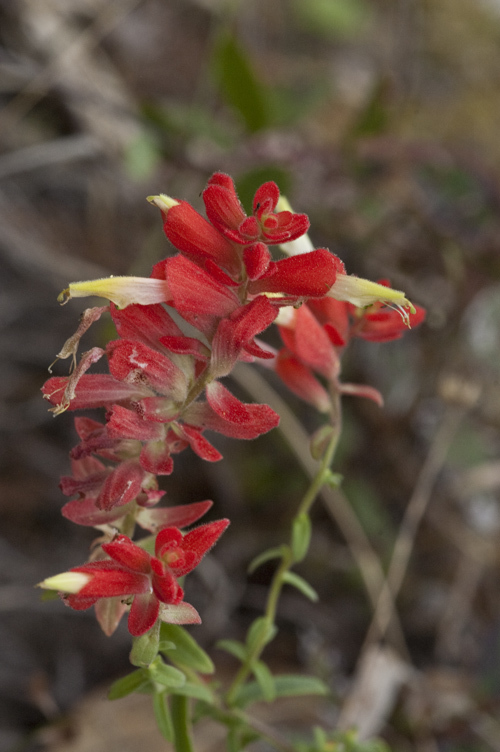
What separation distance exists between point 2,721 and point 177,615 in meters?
1.21

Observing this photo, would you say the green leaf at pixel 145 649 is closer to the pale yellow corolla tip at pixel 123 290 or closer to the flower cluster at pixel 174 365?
the flower cluster at pixel 174 365

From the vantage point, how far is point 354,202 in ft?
7.54

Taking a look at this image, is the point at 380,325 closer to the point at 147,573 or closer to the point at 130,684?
the point at 147,573

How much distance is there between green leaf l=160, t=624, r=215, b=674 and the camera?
0.81m

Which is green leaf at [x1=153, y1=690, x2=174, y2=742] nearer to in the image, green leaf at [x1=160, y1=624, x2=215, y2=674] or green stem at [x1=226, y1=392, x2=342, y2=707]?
green leaf at [x1=160, y1=624, x2=215, y2=674]

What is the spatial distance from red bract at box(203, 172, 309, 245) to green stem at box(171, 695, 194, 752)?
1.94 ft

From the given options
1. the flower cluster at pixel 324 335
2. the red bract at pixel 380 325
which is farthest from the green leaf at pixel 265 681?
the red bract at pixel 380 325

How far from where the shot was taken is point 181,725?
86cm

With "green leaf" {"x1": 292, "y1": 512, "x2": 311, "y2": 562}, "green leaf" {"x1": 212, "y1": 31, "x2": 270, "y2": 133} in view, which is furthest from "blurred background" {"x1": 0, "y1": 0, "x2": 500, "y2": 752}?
"green leaf" {"x1": 292, "y1": 512, "x2": 311, "y2": 562}

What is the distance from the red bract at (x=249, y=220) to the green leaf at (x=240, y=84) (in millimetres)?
1797

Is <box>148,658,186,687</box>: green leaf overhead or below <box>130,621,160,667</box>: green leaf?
below

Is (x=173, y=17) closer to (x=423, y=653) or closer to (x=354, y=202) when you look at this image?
(x=354, y=202)

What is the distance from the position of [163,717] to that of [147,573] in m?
0.27

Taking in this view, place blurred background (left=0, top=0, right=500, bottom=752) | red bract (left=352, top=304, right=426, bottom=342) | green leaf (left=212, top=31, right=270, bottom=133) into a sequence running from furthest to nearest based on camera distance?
green leaf (left=212, top=31, right=270, bottom=133)
blurred background (left=0, top=0, right=500, bottom=752)
red bract (left=352, top=304, right=426, bottom=342)
